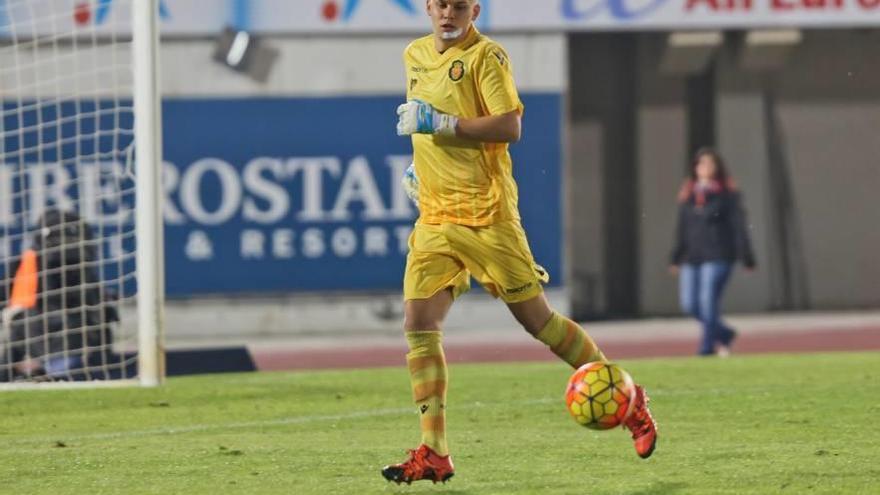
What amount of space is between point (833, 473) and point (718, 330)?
880 cm

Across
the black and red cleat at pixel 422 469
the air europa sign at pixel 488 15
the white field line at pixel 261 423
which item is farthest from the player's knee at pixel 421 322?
the air europa sign at pixel 488 15

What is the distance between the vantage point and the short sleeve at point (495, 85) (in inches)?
296

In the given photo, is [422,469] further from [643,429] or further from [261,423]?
[261,423]

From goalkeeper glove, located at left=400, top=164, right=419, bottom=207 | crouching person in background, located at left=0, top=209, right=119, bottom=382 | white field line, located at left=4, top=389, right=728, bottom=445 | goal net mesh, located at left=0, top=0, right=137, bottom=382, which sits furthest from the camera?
goal net mesh, located at left=0, top=0, right=137, bottom=382

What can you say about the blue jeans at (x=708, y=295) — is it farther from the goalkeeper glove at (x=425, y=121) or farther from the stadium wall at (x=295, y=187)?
the goalkeeper glove at (x=425, y=121)

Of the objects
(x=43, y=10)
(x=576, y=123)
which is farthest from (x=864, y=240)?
(x=43, y=10)

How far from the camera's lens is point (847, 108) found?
74.9 feet

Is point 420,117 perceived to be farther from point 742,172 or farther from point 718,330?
point 742,172

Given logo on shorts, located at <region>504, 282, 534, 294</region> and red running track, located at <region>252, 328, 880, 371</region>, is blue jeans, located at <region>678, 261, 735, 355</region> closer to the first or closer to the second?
red running track, located at <region>252, 328, 880, 371</region>

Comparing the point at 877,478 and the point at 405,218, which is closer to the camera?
the point at 877,478

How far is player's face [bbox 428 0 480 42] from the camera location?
7.58 m

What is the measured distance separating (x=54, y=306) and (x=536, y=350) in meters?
5.19

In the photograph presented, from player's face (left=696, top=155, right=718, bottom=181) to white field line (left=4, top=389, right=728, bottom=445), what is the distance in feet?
15.8

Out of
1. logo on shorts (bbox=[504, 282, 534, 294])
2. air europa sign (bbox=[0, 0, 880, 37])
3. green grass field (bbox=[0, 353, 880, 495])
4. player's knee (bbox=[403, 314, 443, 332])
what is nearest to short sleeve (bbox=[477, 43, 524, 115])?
logo on shorts (bbox=[504, 282, 534, 294])
